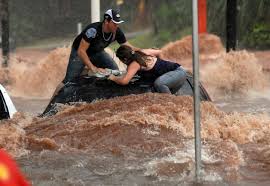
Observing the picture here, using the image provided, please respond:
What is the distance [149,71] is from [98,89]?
2.16 ft

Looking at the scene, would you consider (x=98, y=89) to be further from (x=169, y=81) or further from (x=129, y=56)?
(x=169, y=81)

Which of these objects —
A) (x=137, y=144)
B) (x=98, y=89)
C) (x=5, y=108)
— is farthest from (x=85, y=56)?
(x=137, y=144)

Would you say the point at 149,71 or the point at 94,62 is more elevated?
the point at 149,71

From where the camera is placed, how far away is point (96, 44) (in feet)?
32.5

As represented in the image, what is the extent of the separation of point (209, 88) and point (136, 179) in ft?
31.0

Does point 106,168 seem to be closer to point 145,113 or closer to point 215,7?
point 145,113

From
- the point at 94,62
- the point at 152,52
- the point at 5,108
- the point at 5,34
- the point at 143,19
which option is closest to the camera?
the point at 5,108

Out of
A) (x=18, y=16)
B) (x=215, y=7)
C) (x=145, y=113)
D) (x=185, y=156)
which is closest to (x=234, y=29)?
(x=215, y=7)

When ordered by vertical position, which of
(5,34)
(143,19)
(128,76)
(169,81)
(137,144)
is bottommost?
(143,19)

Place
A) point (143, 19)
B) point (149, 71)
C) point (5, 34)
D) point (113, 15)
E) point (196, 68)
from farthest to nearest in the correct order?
point (143, 19)
point (5, 34)
point (113, 15)
point (149, 71)
point (196, 68)

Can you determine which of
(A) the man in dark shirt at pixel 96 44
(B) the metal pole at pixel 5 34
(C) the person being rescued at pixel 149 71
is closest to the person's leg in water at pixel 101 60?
(A) the man in dark shirt at pixel 96 44

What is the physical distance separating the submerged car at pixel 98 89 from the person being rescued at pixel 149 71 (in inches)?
3.0

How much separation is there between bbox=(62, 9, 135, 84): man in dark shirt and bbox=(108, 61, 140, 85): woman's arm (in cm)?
113

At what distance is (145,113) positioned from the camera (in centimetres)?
803
